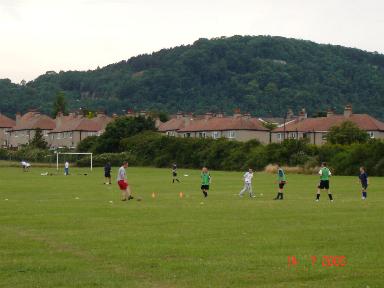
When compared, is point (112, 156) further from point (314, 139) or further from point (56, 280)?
point (56, 280)

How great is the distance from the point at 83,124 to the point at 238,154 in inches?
2496

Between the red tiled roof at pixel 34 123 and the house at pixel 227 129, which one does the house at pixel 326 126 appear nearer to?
the house at pixel 227 129

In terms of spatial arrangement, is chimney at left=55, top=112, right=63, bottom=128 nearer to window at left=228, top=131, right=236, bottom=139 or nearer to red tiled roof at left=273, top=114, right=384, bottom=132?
window at left=228, top=131, right=236, bottom=139

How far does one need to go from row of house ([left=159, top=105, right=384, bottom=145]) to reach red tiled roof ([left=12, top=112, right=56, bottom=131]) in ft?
96.1

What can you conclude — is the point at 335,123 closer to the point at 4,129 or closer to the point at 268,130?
the point at 268,130

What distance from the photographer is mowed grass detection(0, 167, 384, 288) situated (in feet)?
50.1

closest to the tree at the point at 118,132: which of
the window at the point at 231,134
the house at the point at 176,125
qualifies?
the window at the point at 231,134

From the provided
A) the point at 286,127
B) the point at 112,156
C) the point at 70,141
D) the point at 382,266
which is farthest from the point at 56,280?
the point at 70,141

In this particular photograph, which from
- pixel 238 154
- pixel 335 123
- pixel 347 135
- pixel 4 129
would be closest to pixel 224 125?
pixel 335 123

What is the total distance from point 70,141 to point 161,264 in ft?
467

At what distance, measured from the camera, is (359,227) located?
2398 centimetres

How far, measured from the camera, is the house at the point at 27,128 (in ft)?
547
